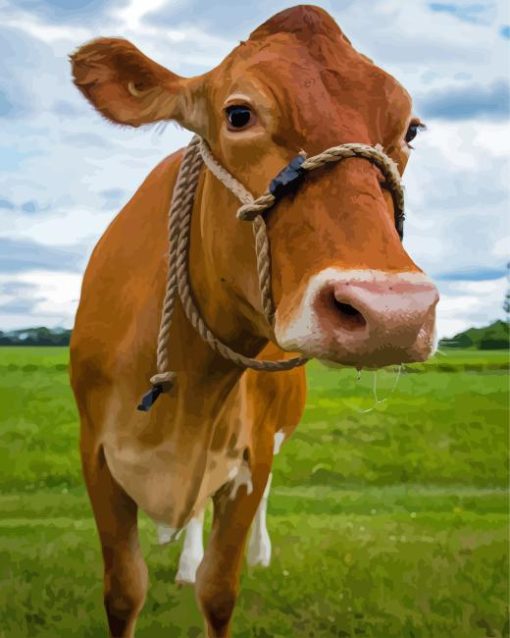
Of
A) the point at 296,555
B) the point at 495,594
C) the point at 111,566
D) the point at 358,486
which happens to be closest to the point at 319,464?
the point at 358,486

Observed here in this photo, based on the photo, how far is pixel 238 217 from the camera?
2.44 m

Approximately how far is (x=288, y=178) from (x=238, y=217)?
0.75 ft

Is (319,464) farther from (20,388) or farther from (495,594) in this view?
(495,594)

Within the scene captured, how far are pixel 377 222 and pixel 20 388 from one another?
561 centimetres

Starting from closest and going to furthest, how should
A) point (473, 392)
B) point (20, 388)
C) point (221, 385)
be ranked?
1. point (221, 385)
2. point (20, 388)
3. point (473, 392)

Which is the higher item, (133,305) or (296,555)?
(133,305)

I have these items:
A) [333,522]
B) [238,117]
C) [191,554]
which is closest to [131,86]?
[238,117]

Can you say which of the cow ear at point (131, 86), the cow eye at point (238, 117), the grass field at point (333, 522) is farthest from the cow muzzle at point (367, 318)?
the cow ear at point (131, 86)

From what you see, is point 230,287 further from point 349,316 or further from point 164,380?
point 349,316

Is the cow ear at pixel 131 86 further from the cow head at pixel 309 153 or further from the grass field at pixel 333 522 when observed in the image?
the grass field at pixel 333 522

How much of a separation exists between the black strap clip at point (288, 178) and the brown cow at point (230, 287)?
0.03 metres

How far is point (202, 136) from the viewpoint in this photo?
2.73 meters

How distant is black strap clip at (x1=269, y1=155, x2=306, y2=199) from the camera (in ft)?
7.37

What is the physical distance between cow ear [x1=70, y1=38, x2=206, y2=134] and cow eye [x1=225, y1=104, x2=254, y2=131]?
221mm
